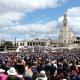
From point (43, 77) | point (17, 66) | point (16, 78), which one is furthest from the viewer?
point (17, 66)

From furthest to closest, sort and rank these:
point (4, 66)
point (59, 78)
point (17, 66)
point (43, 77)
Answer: point (4, 66) < point (17, 66) < point (59, 78) < point (43, 77)

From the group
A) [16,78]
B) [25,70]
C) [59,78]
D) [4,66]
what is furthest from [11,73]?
[4,66]

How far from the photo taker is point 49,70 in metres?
17.7

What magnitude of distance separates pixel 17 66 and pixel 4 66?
2.76m

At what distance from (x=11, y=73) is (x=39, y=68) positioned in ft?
20.4

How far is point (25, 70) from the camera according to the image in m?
15.0

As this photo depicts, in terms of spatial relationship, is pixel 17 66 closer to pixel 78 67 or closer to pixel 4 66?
pixel 4 66

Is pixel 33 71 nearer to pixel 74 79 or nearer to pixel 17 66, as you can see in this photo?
pixel 17 66

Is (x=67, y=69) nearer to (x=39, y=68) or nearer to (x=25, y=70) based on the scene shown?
(x=39, y=68)

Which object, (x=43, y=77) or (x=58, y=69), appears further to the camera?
(x=58, y=69)

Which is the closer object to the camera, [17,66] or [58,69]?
[17,66]

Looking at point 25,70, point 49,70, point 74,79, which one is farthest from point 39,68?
point 74,79

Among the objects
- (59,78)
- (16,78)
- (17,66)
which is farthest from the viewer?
(17,66)

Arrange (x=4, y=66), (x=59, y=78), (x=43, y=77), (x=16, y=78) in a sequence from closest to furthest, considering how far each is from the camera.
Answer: (x=16, y=78), (x=43, y=77), (x=59, y=78), (x=4, y=66)
